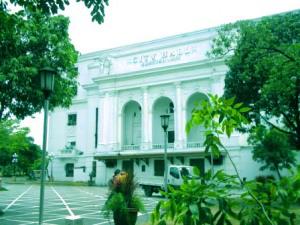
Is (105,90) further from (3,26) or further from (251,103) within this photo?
(3,26)

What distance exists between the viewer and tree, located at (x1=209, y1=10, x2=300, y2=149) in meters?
12.3

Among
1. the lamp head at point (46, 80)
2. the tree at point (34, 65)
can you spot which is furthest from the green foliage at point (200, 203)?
the tree at point (34, 65)

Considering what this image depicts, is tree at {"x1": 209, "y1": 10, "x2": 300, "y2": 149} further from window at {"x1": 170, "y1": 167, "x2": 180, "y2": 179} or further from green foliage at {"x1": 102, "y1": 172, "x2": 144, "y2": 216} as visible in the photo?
window at {"x1": 170, "y1": 167, "x2": 180, "y2": 179}

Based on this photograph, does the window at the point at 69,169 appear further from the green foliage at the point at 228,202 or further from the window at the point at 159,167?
the green foliage at the point at 228,202

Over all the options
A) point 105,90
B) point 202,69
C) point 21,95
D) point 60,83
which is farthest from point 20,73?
point 105,90

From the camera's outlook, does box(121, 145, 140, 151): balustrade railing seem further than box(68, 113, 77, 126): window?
No

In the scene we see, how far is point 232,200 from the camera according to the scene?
1762 millimetres

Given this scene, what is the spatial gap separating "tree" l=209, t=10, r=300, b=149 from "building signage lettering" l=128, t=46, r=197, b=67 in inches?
686

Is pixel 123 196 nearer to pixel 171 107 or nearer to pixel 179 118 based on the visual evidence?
pixel 179 118

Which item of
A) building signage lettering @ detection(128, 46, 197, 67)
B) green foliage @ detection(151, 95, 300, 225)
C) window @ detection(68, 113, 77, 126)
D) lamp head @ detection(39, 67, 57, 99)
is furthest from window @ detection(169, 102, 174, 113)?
green foliage @ detection(151, 95, 300, 225)

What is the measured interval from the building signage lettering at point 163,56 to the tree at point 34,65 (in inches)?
902

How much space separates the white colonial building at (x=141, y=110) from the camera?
34.7 metres

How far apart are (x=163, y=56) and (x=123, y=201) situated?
97.4 ft

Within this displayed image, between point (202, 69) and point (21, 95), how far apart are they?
24.6m
